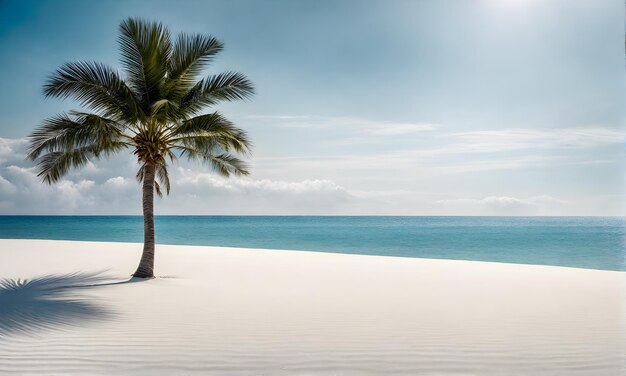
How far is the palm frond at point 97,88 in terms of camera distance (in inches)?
341

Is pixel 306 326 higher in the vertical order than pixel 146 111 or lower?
lower

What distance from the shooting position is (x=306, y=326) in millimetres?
5352

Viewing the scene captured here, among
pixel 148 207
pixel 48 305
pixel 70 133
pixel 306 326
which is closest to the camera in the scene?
pixel 306 326

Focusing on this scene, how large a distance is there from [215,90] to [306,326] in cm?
693

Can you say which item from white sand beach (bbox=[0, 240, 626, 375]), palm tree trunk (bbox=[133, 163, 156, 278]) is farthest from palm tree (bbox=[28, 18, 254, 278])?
white sand beach (bbox=[0, 240, 626, 375])

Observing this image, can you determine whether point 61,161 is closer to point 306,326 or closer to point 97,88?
point 97,88

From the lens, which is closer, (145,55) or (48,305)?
(48,305)

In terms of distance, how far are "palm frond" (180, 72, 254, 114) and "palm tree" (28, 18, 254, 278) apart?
3 centimetres

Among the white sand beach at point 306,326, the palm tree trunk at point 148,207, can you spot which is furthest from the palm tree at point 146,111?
the white sand beach at point 306,326

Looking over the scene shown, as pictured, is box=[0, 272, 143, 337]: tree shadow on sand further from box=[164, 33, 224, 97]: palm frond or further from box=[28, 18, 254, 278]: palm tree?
box=[164, 33, 224, 97]: palm frond

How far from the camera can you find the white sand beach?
3.96 metres

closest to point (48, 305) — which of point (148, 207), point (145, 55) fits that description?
point (148, 207)

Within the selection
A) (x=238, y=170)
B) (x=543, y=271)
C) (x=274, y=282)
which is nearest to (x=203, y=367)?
(x=274, y=282)

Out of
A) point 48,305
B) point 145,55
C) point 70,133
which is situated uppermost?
point 145,55
